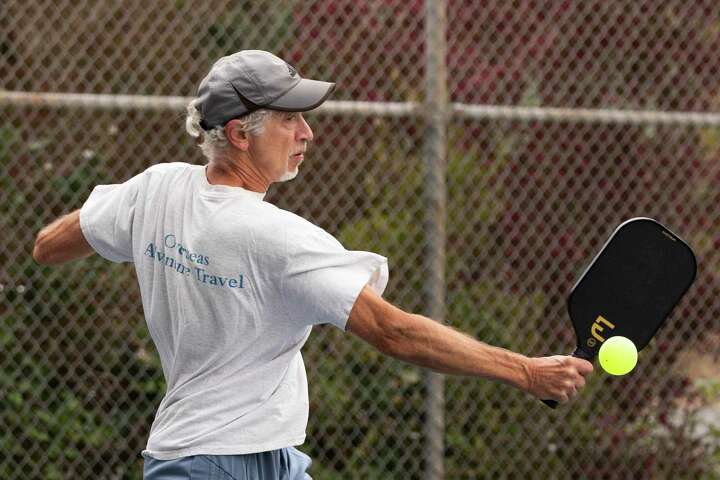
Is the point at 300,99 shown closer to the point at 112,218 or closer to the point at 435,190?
the point at 112,218

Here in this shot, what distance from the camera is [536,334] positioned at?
5793 mm

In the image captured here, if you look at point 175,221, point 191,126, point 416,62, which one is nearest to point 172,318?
point 175,221

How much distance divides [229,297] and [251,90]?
0.50m

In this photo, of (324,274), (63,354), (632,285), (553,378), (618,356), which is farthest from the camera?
(63,354)

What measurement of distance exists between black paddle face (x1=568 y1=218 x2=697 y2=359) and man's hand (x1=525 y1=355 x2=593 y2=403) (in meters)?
0.23

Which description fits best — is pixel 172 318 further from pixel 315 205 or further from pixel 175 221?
pixel 315 205

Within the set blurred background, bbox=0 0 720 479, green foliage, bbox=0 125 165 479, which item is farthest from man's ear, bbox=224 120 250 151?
green foliage, bbox=0 125 165 479

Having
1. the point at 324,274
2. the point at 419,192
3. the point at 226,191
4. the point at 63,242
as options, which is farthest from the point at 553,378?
the point at 419,192

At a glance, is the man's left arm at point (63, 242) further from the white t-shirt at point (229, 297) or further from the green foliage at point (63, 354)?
the green foliage at point (63, 354)

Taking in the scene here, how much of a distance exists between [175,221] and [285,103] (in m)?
0.39

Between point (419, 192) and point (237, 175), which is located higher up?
point (419, 192)

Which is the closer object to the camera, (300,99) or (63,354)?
(300,99)

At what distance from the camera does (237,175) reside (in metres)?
3.18

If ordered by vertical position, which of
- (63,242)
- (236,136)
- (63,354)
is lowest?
(63,354)
